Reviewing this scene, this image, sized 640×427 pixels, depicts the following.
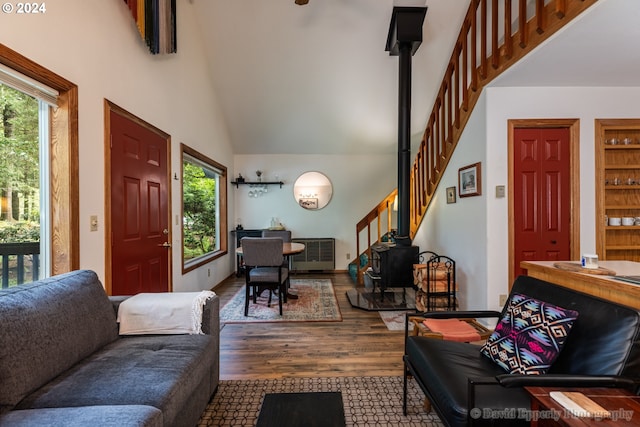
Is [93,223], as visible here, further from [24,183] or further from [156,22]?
[156,22]

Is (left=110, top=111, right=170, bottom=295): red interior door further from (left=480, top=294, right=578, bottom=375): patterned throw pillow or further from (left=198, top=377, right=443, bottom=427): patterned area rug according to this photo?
(left=480, top=294, right=578, bottom=375): patterned throw pillow

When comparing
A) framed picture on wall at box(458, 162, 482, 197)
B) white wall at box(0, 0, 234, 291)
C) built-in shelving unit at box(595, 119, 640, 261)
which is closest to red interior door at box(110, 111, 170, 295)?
white wall at box(0, 0, 234, 291)

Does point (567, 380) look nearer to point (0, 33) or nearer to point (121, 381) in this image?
point (121, 381)

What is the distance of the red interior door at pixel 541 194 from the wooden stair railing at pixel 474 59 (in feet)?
2.30

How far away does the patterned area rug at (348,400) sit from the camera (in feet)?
5.59

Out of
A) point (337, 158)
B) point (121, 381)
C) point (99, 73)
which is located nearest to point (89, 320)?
point (121, 381)

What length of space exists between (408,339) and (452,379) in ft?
1.44

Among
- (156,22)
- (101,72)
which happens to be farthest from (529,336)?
(156,22)

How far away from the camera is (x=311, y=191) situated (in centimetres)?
577

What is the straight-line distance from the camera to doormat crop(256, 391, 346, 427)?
152 cm

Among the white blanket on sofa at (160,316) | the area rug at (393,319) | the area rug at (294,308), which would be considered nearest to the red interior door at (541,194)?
the area rug at (393,319)

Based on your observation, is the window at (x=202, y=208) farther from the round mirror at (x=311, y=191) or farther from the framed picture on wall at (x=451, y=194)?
the framed picture on wall at (x=451, y=194)

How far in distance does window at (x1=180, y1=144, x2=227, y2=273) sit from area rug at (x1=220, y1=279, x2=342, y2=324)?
725 millimetres

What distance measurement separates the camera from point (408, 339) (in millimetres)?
1744
